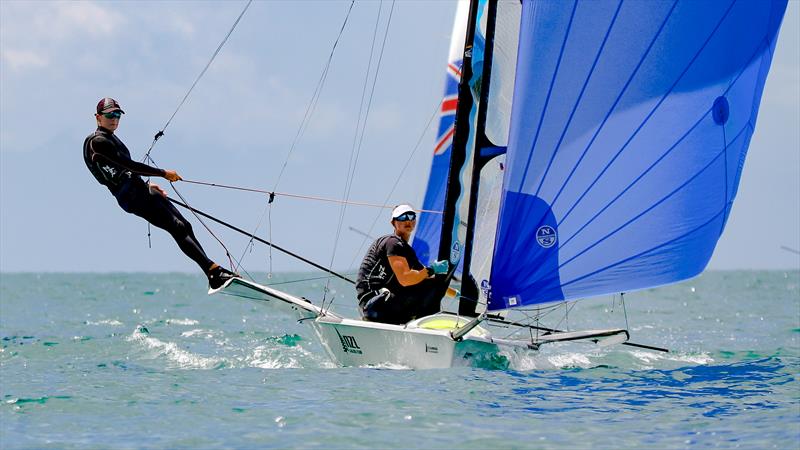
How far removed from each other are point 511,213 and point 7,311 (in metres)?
23.2

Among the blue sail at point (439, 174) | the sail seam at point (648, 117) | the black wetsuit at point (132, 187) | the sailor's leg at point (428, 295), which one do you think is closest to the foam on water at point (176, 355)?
the black wetsuit at point (132, 187)

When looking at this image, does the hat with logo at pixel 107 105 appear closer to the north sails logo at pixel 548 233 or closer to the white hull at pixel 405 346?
the white hull at pixel 405 346

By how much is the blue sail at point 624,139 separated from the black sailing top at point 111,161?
3.61 m

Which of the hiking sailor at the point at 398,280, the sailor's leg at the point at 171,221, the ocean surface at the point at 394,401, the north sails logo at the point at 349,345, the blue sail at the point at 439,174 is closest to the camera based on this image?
the ocean surface at the point at 394,401

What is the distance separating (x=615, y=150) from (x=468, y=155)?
1.70 m

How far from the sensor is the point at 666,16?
919 centimetres

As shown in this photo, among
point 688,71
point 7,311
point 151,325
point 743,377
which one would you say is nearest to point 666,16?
point 688,71

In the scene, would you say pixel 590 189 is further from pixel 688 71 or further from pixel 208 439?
pixel 208 439

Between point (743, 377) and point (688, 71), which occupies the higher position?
point (688, 71)

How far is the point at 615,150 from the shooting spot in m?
9.30

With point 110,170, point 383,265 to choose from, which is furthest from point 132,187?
point 383,265

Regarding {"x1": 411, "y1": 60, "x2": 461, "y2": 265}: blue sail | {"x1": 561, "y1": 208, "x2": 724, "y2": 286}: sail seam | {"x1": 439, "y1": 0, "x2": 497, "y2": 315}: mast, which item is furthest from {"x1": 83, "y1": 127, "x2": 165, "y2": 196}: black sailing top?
{"x1": 411, "y1": 60, "x2": 461, "y2": 265}: blue sail

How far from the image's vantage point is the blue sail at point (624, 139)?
9.21 m

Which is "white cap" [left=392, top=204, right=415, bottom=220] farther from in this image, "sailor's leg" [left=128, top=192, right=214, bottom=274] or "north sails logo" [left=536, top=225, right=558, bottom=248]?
"sailor's leg" [left=128, top=192, right=214, bottom=274]
